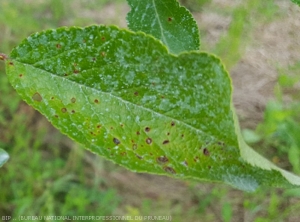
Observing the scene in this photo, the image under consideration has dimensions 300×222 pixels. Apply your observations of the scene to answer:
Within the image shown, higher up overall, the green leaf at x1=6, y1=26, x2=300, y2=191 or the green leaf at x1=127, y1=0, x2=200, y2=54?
the green leaf at x1=127, y1=0, x2=200, y2=54

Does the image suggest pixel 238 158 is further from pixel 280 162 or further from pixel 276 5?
pixel 276 5

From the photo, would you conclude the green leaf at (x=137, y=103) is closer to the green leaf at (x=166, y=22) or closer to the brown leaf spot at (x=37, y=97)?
the brown leaf spot at (x=37, y=97)

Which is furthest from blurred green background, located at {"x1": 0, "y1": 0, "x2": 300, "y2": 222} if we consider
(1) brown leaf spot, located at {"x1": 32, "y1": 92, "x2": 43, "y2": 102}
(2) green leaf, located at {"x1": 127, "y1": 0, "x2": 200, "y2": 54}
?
(1) brown leaf spot, located at {"x1": 32, "y1": 92, "x2": 43, "y2": 102}

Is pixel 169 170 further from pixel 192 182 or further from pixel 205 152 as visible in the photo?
pixel 192 182

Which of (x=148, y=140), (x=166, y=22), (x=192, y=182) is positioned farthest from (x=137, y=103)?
(x=192, y=182)

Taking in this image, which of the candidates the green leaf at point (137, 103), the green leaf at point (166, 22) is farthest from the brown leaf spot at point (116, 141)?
the green leaf at point (166, 22)

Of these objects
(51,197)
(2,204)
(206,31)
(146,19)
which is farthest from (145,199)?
(146,19)

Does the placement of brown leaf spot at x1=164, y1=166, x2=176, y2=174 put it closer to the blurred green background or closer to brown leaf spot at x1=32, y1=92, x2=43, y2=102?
brown leaf spot at x1=32, y1=92, x2=43, y2=102
